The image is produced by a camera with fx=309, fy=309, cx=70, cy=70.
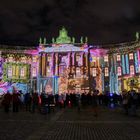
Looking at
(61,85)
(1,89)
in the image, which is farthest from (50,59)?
(1,89)

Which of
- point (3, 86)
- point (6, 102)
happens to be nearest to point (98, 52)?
point (3, 86)

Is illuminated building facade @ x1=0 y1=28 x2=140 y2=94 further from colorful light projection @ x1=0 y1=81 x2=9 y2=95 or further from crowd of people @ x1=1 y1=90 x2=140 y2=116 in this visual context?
crowd of people @ x1=1 y1=90 x2=140 y2=116

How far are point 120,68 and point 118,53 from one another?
3833 mm

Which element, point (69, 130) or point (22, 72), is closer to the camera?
point (69, 130)

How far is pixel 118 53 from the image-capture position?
257ft

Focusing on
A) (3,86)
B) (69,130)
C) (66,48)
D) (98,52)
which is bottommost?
(69,130)

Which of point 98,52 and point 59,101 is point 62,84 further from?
point 59,101

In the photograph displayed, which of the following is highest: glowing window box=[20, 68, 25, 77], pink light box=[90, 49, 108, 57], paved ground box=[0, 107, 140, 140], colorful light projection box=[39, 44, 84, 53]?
colorful light projection box=[39, 44, 84, 53]

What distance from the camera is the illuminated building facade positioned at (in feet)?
247

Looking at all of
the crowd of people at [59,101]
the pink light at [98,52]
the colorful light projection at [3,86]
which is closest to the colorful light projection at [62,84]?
the pink light at [98,52]

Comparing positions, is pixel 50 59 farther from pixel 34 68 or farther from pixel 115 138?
pixel 115 138

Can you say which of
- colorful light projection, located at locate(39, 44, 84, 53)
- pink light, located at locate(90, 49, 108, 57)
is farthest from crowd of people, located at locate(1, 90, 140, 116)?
pink light, located at locate(90, 49, 108, 57)

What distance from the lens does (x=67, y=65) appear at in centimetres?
7762

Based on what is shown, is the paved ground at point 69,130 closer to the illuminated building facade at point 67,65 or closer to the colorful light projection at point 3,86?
the colorful light projection at point 3,86
